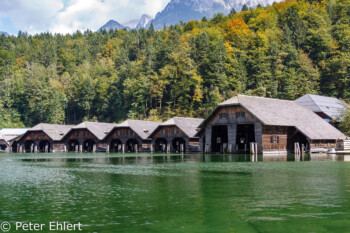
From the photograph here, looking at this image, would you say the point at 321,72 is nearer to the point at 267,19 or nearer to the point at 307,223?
the point at 267,19

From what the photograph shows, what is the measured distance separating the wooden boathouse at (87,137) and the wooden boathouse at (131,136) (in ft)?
7.89

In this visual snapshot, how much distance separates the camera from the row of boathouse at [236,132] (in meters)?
49.7

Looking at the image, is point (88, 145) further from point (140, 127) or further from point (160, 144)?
point (160, 144)

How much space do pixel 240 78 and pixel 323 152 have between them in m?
41.9

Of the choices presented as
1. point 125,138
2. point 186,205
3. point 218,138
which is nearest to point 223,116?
point 218,138

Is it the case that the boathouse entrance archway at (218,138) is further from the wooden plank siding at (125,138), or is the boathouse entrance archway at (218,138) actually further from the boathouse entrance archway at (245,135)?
the wooden plank siding at (125,138)

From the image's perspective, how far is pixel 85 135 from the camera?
80.7 m

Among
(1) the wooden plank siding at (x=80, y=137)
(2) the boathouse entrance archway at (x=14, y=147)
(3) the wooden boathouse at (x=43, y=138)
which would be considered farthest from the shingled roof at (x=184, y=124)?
(2) the boathouse entrance archway at (x=14, y=147)

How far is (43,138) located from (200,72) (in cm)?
3890

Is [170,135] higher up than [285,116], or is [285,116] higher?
[285,116]

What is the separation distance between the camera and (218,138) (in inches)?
2279

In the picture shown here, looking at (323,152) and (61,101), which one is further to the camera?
(61,101)

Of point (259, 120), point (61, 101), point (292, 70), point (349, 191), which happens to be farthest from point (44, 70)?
point (349, 191)

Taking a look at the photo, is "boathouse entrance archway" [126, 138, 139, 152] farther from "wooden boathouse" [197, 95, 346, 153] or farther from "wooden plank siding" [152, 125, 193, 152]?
"wooden boathouse" [197, 95, 346, 153]
